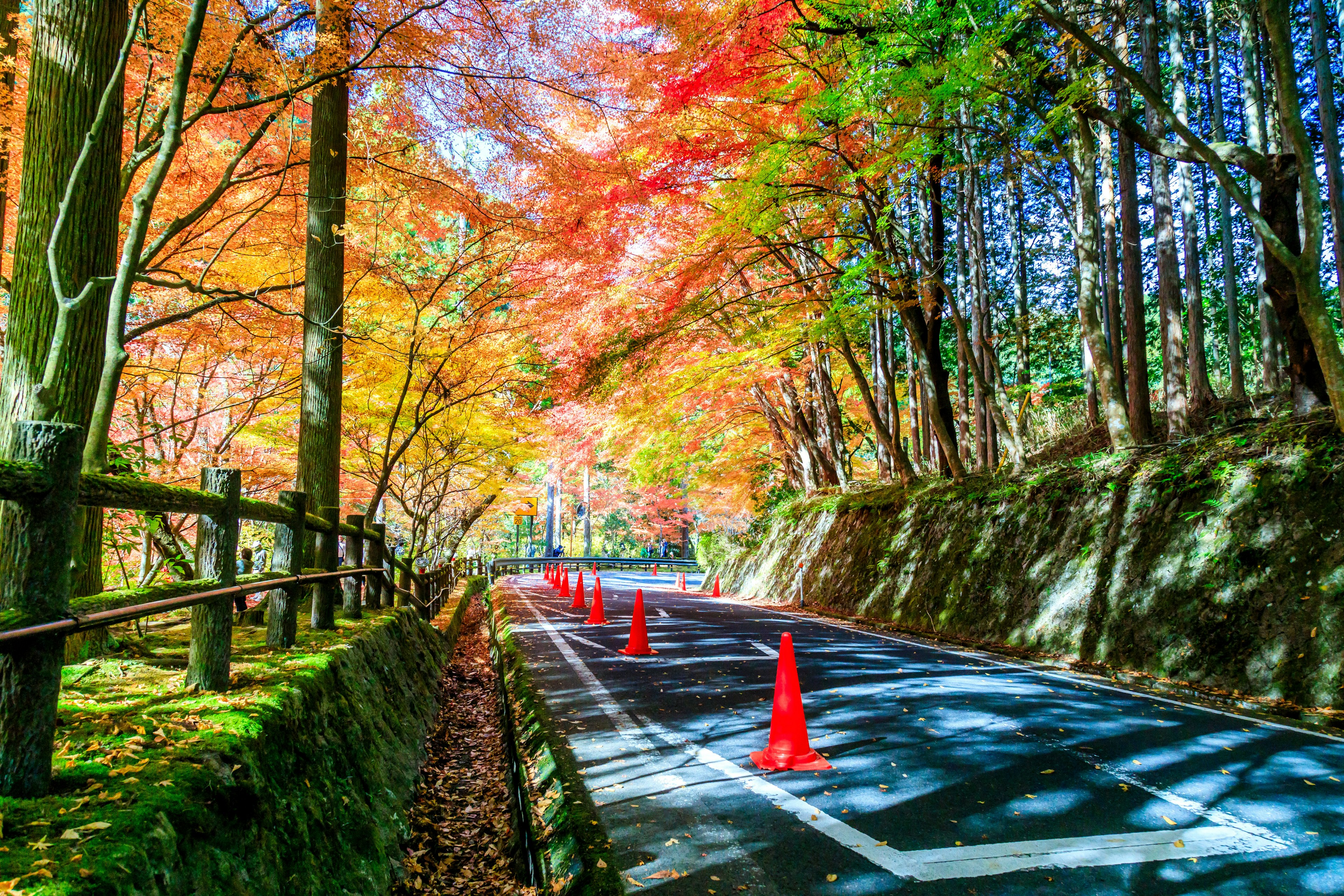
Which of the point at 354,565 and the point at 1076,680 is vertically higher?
the point at 354,565

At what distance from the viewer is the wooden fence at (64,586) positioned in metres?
2.07

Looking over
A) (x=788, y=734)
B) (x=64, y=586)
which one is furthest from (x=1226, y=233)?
(x=64, y=586)

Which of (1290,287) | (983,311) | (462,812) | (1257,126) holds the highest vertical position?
(1257,126)

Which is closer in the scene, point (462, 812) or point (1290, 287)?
point (462, 812)

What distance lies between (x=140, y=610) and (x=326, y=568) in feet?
11.0

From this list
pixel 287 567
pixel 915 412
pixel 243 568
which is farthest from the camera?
pixel 915 412

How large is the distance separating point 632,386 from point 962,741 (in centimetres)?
1097

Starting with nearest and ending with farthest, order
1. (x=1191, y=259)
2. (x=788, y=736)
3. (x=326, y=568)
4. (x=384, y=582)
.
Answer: (x=788, y=736)
(x=326, y=568)
(x=384, y=582)
(x=1191, y=259)

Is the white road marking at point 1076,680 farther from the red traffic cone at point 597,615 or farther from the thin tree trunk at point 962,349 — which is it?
the thin tree trunk at point 962,349

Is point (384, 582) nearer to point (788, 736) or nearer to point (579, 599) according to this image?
point (788, 736)

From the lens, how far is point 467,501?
22.1 m

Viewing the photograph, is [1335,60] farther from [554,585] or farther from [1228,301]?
[554,585]

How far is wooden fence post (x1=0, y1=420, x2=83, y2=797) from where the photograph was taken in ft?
6.77

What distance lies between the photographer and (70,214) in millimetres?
4094
